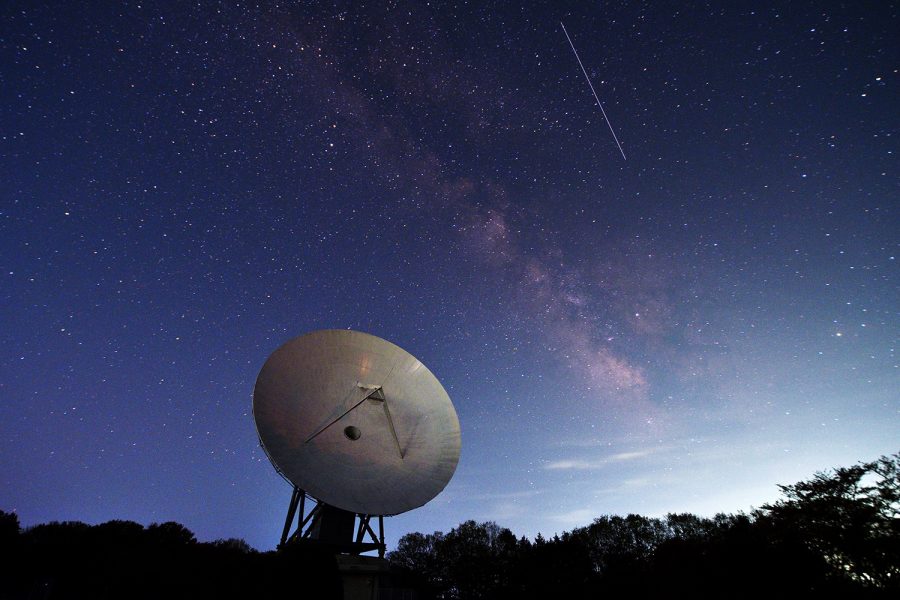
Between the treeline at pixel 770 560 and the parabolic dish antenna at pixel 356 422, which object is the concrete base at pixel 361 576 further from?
the treeline at pixel 770 560

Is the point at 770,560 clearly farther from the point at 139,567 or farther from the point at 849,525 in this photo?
the point at 139,567

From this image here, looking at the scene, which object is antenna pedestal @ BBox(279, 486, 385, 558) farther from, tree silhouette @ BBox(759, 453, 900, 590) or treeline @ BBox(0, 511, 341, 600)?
tree silhouette @ BBox(759, 453, 900, 590)

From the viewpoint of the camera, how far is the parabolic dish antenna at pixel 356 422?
55.7ft

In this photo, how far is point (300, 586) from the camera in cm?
1427

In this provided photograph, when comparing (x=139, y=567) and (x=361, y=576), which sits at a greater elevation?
(x=139, y=567)

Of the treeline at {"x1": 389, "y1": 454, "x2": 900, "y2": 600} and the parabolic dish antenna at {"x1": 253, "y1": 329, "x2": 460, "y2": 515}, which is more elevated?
the parabolic dish antenna at {"x1": 253, "y1": 329, "x2": 460, "y2": 515}

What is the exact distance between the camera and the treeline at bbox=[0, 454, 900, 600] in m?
17.8

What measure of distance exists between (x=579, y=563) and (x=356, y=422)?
27473 millimetres

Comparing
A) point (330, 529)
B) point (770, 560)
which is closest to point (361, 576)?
point (330, 529)

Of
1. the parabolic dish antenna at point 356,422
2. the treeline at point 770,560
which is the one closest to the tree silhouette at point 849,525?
the treeline at point 770,560

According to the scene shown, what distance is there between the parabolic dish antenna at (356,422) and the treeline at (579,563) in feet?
9.22

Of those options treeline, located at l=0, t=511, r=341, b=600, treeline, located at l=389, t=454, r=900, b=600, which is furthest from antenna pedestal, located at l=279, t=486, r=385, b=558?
treeline, located at l=389, t=454, r=900, b=600

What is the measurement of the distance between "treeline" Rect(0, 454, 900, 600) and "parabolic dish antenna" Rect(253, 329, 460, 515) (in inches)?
111

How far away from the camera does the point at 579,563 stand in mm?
36250
